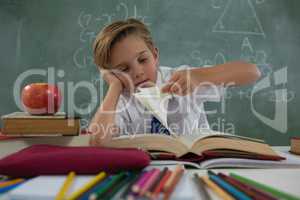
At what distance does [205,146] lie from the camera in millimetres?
797

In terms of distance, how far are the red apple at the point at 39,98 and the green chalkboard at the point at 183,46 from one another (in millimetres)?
1383

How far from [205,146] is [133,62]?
1.86 ft

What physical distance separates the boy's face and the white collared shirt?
12cm

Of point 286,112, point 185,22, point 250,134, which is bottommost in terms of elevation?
point 250,134

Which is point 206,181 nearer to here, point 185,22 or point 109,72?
point 109,72

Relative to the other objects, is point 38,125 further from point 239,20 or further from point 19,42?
point 239,20

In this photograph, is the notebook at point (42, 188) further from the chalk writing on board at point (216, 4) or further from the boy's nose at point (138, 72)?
the chalk writing on board at point (216, 4)

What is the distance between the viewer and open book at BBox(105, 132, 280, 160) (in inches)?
30.4

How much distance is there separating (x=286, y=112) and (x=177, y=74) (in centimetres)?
169

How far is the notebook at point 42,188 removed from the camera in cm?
44

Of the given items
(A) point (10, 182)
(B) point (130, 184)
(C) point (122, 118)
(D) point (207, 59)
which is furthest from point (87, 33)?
(B) point (130, 184)

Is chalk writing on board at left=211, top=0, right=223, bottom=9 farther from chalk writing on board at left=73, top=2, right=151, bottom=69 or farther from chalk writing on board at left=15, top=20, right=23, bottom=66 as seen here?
chalk writing on board at left=15, top=20, right=23, bottom=66

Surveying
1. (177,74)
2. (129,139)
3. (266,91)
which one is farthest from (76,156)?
(266,91)

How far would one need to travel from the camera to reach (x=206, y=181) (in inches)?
20.6
